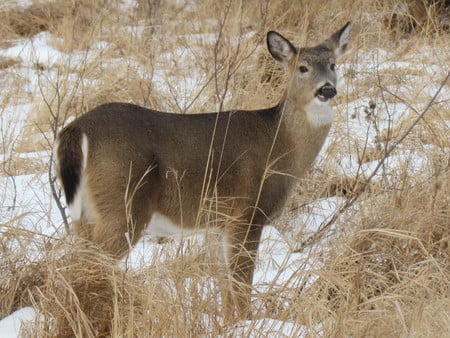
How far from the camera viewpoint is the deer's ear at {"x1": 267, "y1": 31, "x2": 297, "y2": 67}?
207 inches

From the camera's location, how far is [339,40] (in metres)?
5.40

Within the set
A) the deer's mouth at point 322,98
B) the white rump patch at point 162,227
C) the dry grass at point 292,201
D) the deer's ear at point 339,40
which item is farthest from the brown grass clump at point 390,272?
the deer's ear at point 339,40

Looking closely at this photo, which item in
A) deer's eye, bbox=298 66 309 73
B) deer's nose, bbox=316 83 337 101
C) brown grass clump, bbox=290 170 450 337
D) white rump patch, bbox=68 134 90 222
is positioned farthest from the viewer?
deer's eye, bbox=298 66 309 73

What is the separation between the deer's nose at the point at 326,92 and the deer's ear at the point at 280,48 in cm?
36

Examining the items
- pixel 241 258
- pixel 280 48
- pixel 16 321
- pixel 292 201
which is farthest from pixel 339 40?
pixel 16 321

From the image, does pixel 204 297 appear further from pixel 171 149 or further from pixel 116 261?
pixel 171 149

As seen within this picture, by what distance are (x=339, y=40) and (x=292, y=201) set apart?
3.52 feet

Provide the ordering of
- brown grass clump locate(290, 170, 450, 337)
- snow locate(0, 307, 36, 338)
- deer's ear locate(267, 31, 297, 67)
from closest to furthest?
1. brown grass clump locate(290, 170, 450, 337)
2. snow locate(0, 307, 36, 338)
3. deer's ear locate(267, 31, 297, 67)

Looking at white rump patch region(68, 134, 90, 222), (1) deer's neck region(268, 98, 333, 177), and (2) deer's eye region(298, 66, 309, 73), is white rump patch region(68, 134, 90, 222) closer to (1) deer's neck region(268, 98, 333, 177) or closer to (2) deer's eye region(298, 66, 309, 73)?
(1) deer's neck region(268, 98, 333, 177)

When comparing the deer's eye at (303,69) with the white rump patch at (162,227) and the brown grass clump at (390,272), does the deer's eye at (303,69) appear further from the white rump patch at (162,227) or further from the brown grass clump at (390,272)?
the white rump patch at (162,227)

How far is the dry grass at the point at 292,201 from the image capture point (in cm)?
365

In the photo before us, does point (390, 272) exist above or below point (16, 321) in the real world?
above

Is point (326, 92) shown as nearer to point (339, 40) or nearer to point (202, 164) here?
point (339, 40)

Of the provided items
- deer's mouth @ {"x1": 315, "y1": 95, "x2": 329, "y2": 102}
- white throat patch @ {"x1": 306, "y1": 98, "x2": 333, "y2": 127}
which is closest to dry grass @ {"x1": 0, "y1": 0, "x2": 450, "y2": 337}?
white throat patch @ {"x1": 306, "y1": 98, "x2": 333, "y2": 127}
